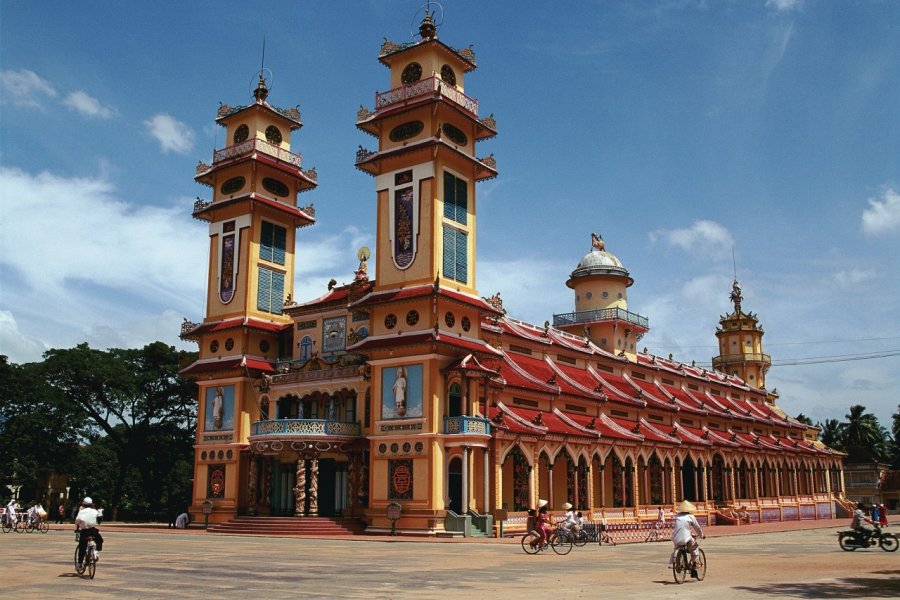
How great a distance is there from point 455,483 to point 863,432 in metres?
94.3

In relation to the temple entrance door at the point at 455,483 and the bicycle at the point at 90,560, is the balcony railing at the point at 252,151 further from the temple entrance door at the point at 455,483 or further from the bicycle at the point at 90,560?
the bicycle at the point at 90,560

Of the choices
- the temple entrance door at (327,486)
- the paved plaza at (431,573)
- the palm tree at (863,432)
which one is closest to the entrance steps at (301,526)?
the temple entrance door at (327,486)

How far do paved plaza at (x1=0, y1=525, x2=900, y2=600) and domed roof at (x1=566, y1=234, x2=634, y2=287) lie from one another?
124 feet

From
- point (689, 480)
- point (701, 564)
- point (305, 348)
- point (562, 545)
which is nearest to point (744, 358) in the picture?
point (689, 480)

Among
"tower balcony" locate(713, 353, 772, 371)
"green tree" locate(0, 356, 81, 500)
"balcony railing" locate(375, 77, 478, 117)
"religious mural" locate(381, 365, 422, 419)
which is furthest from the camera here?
"tower balcony" locate(713, 353, 772, 371)

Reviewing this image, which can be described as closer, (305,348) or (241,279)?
(305,348)

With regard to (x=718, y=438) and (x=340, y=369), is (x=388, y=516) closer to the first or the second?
(x=340, y=369)

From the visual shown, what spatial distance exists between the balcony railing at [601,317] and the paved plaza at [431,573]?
Result: 35.4m

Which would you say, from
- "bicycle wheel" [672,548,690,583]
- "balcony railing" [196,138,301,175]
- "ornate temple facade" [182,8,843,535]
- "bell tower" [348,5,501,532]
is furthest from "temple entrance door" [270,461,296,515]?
"bicycle wheel" [672,548,690,583]

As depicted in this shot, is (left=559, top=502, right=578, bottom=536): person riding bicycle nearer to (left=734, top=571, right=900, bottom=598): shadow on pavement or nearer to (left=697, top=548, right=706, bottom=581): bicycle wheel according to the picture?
(left=697, top=548, right=706, bottom=581): bicycle wheel

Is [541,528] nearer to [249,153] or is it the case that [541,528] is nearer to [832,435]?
[249,153]

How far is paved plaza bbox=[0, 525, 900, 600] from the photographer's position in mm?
15242

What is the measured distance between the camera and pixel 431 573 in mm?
19172

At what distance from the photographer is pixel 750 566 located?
21141 mm
